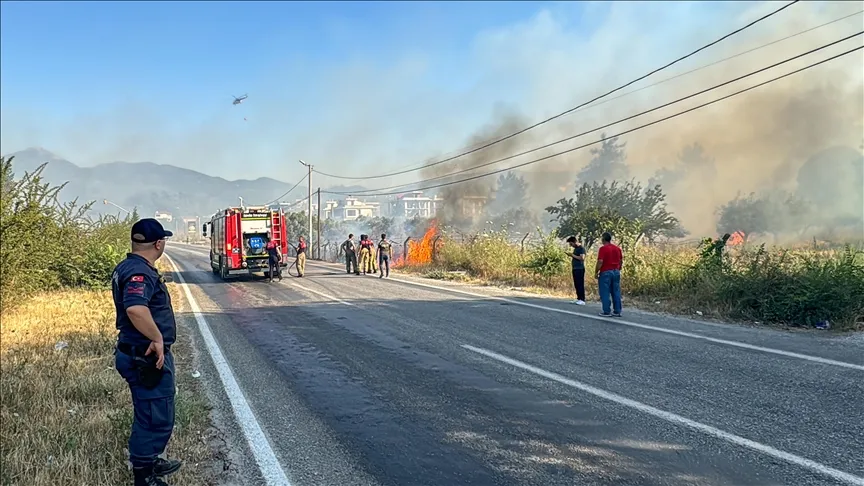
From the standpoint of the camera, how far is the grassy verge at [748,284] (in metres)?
8.77

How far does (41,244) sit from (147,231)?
11320mm

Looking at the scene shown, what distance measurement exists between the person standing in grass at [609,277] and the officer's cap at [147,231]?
8.11 metres

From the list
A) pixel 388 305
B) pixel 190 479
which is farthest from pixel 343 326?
pixel 190 479

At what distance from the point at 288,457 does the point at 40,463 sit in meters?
1.78

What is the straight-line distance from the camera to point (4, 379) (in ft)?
20.6

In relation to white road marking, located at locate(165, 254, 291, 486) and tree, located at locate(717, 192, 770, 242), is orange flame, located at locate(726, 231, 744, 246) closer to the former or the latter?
white road marking, located at locate(165, 254, 291, 486)

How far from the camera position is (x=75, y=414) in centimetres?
483

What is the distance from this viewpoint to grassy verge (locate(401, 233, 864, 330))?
8.77 metres

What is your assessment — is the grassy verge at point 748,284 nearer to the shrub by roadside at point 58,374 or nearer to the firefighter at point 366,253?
the firefighter at point 366,253

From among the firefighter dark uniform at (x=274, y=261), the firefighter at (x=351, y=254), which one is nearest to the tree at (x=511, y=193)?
the firefighter at (x=351, y=254)

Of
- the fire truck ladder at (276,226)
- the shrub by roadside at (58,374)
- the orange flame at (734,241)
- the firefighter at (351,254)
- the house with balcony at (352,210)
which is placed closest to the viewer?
the shrub by roadside at (58,374)

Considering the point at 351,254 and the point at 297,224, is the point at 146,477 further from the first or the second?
the point at 297,224

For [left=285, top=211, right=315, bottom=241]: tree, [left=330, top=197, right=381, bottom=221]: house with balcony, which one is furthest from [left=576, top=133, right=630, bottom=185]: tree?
[left=330, top=197, right=381, bottom=221]: house with balcony

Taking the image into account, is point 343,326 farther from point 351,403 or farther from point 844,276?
A: point 844,276
